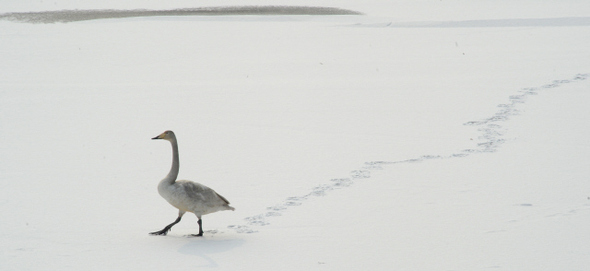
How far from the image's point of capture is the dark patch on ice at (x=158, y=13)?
75.9 ft

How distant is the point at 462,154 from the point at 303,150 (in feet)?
5.71

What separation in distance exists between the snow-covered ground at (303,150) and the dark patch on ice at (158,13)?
4056 mm

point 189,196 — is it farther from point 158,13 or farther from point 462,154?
point 158,13

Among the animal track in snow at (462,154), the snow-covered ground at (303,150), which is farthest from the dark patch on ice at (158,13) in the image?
the animal track in snow at (462,154)

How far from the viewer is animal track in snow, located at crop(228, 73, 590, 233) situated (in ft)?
20.7

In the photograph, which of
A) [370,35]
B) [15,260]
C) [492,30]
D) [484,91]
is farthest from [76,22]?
[15,260]

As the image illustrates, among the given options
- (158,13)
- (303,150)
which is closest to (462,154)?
(303,150)

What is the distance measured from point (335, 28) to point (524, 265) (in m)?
17.0

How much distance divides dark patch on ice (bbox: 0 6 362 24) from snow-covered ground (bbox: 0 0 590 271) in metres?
4.06

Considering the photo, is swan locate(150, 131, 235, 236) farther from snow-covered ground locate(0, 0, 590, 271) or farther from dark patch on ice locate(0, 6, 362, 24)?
dark patch on ice locate(0, 6, 362, 24)

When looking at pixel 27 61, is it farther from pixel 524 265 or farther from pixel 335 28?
pixel 524 265

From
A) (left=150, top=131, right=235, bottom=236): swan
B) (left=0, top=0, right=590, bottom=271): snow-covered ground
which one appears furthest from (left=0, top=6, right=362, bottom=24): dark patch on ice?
(left=150, top=131, right=235, bottom=236): swan

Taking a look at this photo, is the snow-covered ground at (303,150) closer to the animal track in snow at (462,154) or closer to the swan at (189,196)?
the animal track in snow at (462,154)

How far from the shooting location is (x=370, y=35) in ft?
66.1
